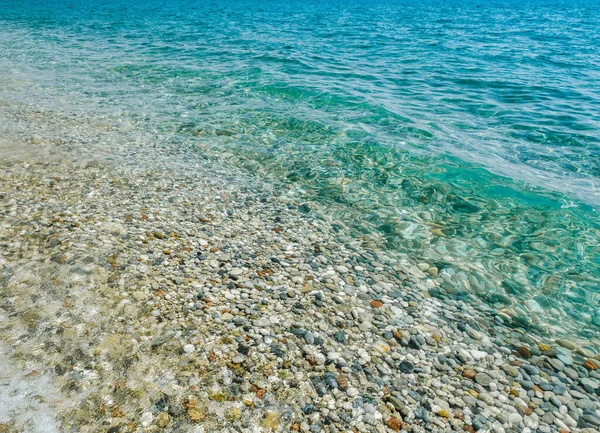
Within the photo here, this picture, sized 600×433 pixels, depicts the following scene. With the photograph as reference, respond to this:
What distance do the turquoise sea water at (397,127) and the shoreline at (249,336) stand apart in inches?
49.9

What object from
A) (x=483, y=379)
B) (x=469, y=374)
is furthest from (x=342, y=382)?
(x=483, y=379)

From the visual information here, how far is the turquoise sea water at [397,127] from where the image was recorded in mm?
8594

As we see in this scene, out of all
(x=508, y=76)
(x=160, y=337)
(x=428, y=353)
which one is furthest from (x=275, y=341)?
(x=508, y=76)

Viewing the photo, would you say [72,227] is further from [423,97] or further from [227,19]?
[227,19]

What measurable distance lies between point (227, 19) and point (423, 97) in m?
32.5

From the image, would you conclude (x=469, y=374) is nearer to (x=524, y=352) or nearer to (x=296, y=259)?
(x=524, y=352)

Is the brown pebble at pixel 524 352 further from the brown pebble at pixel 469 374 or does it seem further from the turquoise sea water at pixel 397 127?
the brown pebble at pixel 469 374

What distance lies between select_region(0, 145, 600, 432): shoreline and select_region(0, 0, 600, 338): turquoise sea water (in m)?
1.27

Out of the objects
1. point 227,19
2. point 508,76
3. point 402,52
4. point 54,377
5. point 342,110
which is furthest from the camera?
point 227,19

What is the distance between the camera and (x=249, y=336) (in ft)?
18.9

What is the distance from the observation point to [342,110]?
16438 mm

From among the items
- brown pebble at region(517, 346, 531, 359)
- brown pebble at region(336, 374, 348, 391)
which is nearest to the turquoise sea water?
brown pebble at region(517, 346, 531, 359)

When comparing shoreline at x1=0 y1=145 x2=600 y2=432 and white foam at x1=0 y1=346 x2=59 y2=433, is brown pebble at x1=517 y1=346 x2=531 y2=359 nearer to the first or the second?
shoreline at x1=0 y1=145 x2=600 y2=432

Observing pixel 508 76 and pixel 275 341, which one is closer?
pixel 275 341
